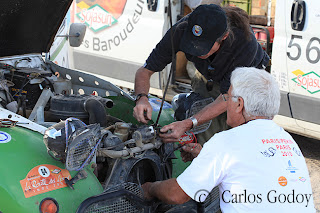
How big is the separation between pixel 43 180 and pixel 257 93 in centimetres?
122

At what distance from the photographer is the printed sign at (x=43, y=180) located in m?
2.37

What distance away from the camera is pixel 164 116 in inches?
142

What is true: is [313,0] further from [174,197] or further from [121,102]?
[174,197]

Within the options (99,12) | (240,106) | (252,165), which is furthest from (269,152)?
(99,12)

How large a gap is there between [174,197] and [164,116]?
1232 mm

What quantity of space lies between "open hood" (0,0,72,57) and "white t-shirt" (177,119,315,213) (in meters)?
1.73

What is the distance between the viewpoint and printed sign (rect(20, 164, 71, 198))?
2.37 metres

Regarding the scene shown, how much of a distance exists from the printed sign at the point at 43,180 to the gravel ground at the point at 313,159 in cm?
272

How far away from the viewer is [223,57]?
3.46 metres

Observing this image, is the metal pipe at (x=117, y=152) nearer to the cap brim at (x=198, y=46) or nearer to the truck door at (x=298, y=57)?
the cap brim at (x=198, y=46)

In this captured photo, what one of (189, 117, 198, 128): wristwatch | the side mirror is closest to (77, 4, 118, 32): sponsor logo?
the side mirror

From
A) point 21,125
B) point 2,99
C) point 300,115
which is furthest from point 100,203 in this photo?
point 300,115

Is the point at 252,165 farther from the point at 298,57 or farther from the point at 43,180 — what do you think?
the point at 298,57

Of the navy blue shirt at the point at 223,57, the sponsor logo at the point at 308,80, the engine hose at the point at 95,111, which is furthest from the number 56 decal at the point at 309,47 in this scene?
the engine hose at the point at 95,111
